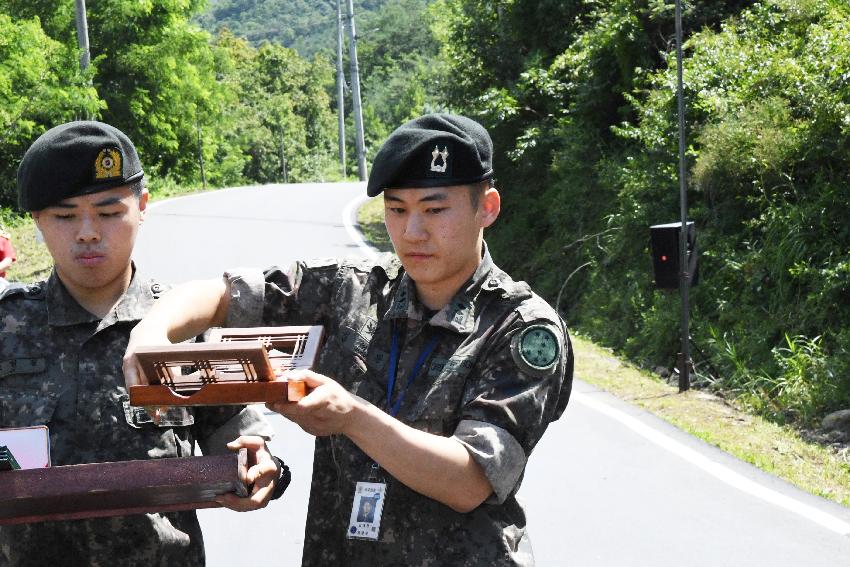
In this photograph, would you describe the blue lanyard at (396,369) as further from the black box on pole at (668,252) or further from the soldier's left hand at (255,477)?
the black box on pole at (668,252)

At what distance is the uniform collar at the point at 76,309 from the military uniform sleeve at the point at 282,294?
0.49 meters

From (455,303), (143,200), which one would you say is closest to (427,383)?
(455,303)

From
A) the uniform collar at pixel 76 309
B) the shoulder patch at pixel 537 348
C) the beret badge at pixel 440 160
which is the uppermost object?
the beret badge at pixel 440 160

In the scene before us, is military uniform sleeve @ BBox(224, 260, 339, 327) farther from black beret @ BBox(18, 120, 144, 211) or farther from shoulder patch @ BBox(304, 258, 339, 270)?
black beret @ BBox(18, 120, 144, 211)

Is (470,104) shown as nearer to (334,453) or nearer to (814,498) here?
(814,498)

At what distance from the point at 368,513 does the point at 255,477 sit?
0.24m

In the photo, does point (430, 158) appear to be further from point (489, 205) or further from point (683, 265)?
point (683, 265)

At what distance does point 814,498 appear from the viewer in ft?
21.2

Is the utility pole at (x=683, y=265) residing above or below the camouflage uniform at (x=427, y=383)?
below

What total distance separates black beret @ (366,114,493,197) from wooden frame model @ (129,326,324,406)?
477 mm

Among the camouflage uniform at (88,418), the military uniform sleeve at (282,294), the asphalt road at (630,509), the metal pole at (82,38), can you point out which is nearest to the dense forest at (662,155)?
the metal pole at (82,38)

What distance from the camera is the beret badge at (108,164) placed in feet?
8.61

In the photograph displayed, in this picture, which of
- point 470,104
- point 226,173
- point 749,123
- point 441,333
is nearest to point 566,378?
point 441,333

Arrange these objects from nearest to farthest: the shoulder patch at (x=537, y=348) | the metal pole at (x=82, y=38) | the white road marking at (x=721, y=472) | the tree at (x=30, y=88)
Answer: the shoulder patch at (x=537, y=348)
the white road marking at (x=721, y=472)
the tree at (x=30, y=88)
the metal pole at (x=82, y=38)
